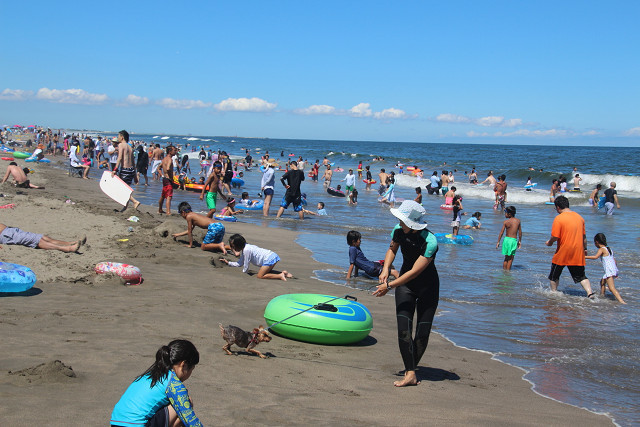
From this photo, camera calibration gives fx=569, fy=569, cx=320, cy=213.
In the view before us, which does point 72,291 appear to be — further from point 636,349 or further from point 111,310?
point 636,349

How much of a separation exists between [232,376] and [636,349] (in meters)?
5.22

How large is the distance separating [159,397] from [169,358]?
22cm

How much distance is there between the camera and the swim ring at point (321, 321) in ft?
20.2

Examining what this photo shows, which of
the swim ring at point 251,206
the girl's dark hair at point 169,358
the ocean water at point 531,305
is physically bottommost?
the ocean water at point 531,305

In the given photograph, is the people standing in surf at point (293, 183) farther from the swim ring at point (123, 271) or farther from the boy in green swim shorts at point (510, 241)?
the swim ring at point (123, 271)

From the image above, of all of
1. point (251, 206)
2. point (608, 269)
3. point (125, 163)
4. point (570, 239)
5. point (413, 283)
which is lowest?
point (251, 206)

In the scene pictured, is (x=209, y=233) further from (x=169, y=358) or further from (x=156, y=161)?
(x=156, y=161)

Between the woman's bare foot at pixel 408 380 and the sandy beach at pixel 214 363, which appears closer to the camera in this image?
the sandy beach at pixel 214 363

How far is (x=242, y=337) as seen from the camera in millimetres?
5355

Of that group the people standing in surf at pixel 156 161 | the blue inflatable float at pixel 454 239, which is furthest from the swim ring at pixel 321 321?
the people standing in surf at pixel 156 161

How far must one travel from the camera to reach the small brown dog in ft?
17.4

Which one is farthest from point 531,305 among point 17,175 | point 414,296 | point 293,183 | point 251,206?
point 17,175

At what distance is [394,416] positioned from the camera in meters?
4.48

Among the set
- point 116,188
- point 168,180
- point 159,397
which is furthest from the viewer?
point 168,180
